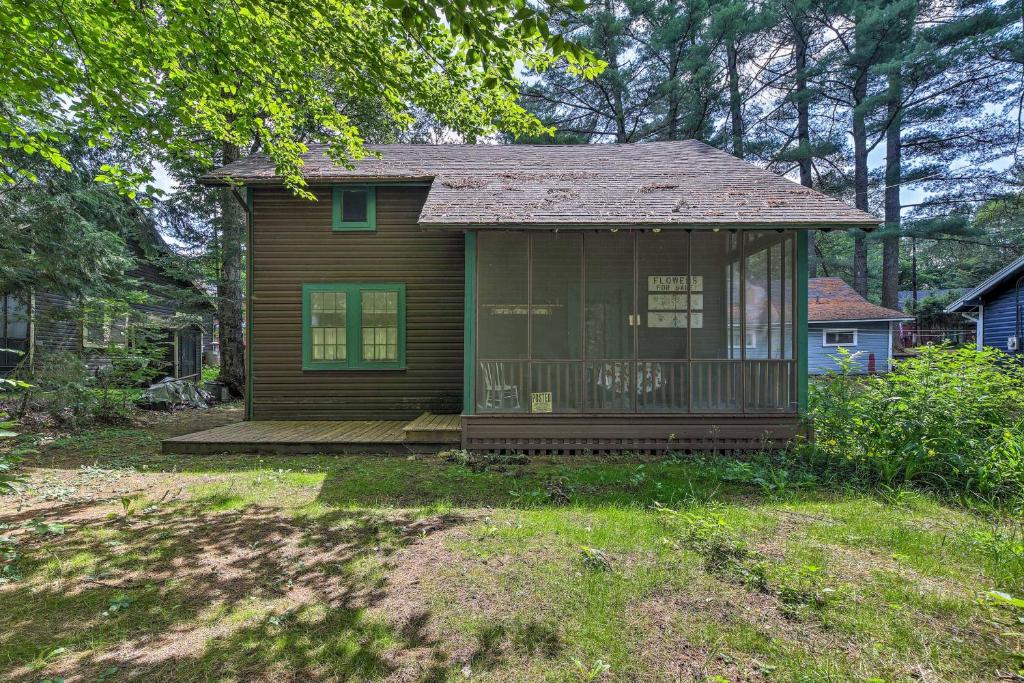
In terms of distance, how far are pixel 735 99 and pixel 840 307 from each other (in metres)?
10.3

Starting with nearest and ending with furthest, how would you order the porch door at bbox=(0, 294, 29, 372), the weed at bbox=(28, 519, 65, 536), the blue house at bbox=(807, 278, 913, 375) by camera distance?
the weed at bbox=(28, 519, 65, 536) < the porch door at bbox=(0, 294, 29, 372) < the blue house at bbox=(807, 278, 913, 375)

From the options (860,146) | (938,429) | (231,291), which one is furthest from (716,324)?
(860,146)

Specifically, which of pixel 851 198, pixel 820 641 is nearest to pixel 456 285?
pixel 820 641

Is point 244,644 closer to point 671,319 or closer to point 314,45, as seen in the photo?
point 314,45

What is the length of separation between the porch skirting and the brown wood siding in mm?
2393

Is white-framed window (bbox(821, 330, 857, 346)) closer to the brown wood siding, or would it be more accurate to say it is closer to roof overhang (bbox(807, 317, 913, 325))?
roof overhang (bbox(807, 317, 913, 325))

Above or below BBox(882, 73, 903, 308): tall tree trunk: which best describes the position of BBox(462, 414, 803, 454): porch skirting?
below

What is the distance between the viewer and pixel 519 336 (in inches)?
→ 349

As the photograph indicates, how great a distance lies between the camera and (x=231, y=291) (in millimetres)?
12242

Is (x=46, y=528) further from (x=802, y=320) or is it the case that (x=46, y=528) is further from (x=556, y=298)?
(x=802, y=320)

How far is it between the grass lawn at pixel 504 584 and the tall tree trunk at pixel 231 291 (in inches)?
305

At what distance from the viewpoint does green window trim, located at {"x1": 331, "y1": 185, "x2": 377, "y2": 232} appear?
8722 millimetres

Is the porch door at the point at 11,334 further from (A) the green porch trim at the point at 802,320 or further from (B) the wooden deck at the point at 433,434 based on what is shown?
(A) the green porch trim at the point at 802,320

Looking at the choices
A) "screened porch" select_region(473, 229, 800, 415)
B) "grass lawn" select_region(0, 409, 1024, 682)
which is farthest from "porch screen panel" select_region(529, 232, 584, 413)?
"grass lawn" select_region(0, 409, 1024, 682)
